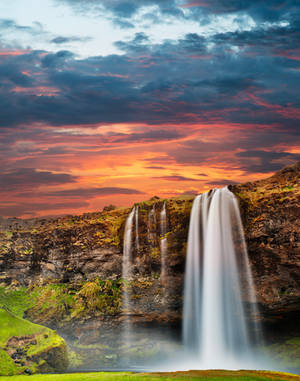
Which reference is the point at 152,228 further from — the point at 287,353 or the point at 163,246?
the point at 287,353

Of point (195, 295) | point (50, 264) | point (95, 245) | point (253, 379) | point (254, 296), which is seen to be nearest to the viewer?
point (253, 379)

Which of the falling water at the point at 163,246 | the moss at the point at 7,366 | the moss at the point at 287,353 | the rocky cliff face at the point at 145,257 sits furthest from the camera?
the falling water at the point at 163,246

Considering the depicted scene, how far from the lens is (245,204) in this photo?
4834cm

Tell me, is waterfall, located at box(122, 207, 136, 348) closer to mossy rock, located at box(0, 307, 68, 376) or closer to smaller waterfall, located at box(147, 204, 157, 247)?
smaller waterfall, located at box(147, 204, 157, 247)

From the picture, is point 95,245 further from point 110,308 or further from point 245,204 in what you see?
point 245,204

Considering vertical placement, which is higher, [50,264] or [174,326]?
[50,264]

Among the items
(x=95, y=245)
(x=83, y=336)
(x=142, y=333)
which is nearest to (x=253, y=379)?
(x=142, y=333)

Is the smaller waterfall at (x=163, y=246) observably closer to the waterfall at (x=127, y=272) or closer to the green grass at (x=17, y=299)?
the waterfall at (x=127, y=272)

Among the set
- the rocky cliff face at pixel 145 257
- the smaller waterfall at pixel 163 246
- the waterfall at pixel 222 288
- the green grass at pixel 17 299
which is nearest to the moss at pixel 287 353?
the waterfall at pixel 222 288

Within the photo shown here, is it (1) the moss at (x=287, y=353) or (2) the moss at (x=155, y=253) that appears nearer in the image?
(1) the moss at (x=287, y=353)

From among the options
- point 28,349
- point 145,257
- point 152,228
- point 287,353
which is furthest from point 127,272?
point 287,353

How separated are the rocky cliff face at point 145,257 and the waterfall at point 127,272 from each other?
2.85 feet

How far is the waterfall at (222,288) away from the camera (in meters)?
46.9

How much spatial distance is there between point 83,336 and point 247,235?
89.8 ft
